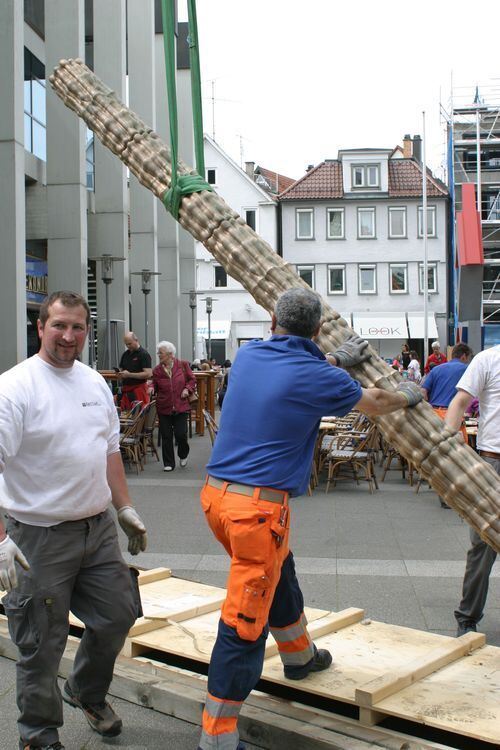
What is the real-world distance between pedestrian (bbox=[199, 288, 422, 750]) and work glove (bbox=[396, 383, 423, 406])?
203 mm

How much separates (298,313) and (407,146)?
163ft

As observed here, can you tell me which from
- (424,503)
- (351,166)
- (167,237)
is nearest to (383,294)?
(351,166)

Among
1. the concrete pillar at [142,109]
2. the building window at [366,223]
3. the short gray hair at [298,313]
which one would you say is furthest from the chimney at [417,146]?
the short gray hair at [298,313]

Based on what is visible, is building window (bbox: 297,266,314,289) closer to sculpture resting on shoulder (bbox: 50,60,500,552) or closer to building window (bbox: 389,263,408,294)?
building window (bbox: 389,263,408,294)

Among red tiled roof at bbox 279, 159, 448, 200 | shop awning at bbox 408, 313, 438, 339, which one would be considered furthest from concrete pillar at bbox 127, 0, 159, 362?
red tiled roof at bbox 279, 159, 448, 200

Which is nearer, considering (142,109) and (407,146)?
(142,109)

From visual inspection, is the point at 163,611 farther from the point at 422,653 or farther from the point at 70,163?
the point at 70,163

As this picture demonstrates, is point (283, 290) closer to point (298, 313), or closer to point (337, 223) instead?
point (298, 313)

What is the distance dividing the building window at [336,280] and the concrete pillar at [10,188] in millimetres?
34051

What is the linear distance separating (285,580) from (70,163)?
504 inches

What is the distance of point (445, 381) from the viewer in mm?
10211

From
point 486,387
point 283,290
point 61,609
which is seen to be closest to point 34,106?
point 486,387

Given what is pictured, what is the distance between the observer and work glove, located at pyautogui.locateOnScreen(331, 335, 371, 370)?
3.96 meters

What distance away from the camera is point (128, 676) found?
4270 millimetres
